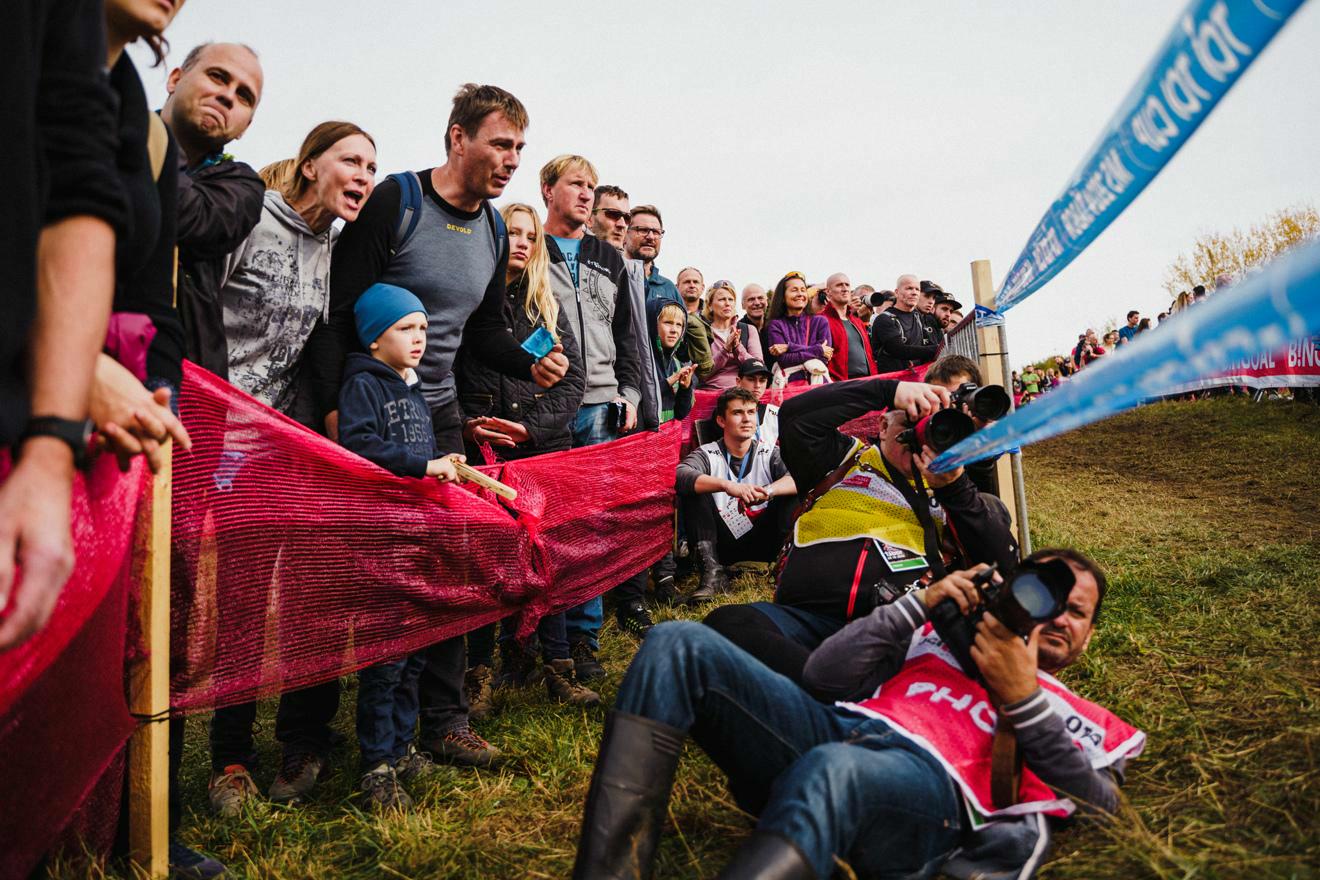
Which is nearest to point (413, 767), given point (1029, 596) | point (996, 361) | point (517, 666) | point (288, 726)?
point (288, 726)

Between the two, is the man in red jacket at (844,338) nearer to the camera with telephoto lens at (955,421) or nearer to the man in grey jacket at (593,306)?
the man in grey jacket at (593,306)

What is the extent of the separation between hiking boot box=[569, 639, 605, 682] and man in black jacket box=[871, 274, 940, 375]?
207 inches

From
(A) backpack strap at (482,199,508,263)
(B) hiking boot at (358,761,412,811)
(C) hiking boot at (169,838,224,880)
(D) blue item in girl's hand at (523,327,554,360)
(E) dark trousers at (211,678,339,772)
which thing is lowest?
(B) hiking boot at (358,761,412,811)

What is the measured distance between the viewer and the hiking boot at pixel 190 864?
7.38ft

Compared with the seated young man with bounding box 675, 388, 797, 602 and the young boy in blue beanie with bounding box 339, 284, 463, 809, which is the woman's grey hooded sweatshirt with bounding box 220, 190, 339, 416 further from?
the seated young man with bounding box 675, 388, 797, 602

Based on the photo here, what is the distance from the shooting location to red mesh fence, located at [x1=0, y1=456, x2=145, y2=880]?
60.1 inches

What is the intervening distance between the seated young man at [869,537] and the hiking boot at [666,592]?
7.90 ft

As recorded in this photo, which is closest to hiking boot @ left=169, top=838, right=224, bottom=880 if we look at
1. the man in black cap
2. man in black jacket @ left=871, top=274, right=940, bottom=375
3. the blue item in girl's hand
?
the blue item in girl's hand

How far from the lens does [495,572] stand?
352 cm

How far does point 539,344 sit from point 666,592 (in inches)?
94.4

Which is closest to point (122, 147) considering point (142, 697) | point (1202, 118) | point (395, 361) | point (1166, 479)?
point (142, 697)

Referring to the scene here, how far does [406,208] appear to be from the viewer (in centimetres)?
343

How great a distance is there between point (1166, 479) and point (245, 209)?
30.9 ft

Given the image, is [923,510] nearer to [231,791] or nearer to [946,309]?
[231,791]
